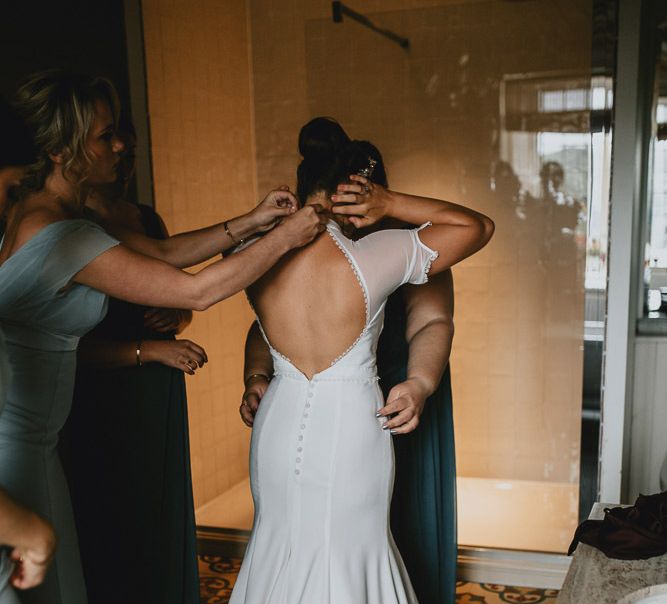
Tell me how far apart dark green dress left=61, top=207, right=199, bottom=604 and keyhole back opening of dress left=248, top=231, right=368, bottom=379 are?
0.57 meters

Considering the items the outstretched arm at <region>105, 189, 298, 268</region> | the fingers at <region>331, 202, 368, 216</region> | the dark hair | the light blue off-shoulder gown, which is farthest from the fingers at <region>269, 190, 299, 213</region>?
the dark hair

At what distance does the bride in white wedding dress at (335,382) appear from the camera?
157 cm

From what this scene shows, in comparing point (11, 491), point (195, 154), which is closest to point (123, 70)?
point (195, 154)

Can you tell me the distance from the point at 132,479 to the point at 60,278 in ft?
3.06

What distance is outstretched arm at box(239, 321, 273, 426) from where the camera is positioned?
72.6 inches

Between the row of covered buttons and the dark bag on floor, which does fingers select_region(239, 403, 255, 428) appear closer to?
the row of covered buttons

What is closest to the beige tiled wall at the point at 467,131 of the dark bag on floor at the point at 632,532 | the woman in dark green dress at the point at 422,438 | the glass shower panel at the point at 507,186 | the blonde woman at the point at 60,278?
the glass shower panel at the point at 507,186

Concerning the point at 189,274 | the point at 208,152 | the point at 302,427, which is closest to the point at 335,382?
the point at 302,427

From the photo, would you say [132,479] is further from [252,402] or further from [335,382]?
[335,382]

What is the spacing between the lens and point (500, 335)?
9.14 feet

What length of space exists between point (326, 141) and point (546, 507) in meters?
1.86

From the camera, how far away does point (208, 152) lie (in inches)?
113

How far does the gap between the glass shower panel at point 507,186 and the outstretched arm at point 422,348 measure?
0.84 metres

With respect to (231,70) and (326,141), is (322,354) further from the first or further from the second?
(231,70)
